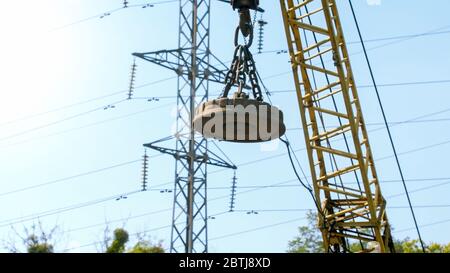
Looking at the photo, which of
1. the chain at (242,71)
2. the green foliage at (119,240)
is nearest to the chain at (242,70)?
the chain at (242,71)

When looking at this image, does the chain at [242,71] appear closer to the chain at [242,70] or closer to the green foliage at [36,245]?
the chain at [242,70]

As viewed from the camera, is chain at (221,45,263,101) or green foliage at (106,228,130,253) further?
green foliage at (106,228,130,253)

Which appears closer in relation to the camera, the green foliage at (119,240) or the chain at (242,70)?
the chain at (242,70)

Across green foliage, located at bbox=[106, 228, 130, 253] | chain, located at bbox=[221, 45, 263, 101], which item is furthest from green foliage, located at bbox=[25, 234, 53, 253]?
chain, located at bbox=[221, 45, 263, 101]

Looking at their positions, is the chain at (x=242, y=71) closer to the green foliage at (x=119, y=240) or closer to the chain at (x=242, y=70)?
the chain at (x=242, y=70)

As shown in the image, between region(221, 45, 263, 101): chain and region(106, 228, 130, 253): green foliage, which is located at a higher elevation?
region(106, 228, 130, 253): green foliage

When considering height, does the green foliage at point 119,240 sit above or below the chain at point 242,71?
above

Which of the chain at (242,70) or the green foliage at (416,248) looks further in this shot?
the green foliage at (416,248)

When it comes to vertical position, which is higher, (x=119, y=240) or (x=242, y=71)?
(x=119, y=240)

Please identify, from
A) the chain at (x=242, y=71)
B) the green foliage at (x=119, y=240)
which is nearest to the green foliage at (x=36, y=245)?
the green foliage at (x=119, y=240)

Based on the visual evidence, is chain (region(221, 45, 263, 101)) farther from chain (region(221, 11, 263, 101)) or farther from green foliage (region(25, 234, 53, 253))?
green foliage (region(25, 234, 53, 253))

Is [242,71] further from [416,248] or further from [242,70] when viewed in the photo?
[416,248]

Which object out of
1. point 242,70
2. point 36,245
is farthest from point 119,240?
point 242,70
